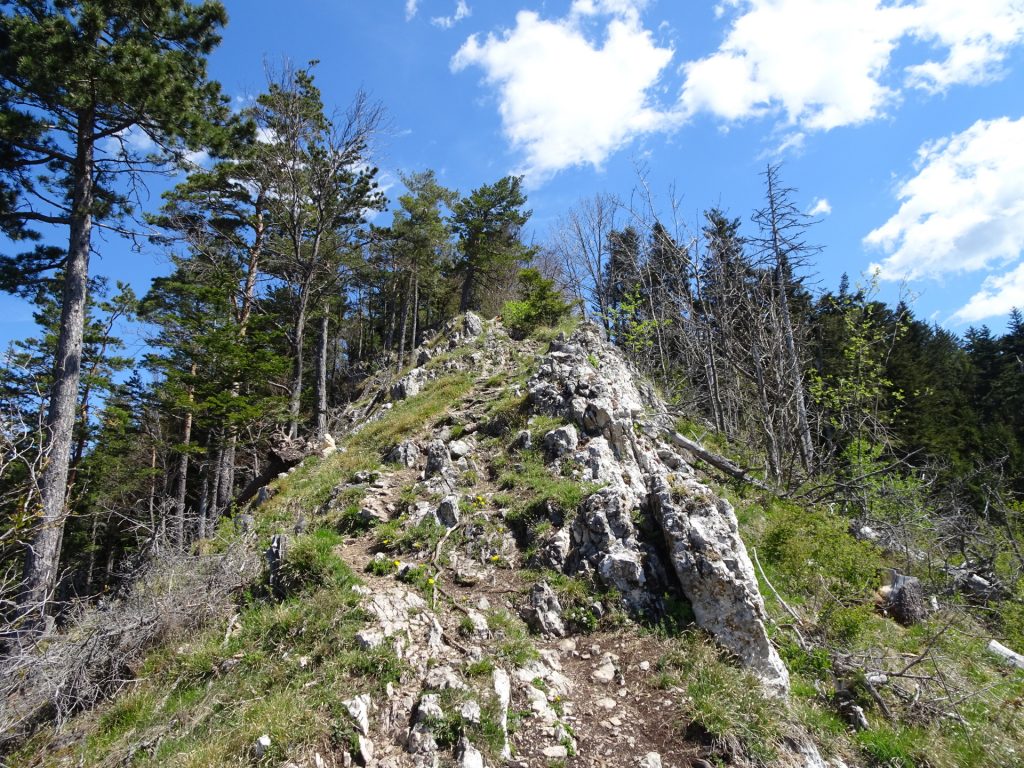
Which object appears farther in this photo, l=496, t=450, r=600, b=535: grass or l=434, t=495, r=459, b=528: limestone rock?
l=434, t=495, r=459, b=528: limestone rock

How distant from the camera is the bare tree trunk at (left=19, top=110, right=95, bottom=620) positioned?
880cm

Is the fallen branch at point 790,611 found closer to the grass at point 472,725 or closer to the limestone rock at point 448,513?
the grass at point 472,725

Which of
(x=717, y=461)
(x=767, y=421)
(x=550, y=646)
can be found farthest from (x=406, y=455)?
(x=767, y=421)

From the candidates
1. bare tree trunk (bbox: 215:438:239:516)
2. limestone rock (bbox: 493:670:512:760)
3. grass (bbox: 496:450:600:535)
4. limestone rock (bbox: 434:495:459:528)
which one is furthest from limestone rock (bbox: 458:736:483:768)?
bare tree trunk (bbox: 215:438:239:516)

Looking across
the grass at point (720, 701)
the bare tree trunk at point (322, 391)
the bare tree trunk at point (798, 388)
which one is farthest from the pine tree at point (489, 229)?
the grass at point (720, 701)

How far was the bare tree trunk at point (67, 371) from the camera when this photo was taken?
28.9 ft

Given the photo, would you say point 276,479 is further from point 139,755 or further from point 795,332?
point 795,332

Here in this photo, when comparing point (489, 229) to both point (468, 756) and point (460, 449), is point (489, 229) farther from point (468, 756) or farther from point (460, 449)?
point (468, 756)

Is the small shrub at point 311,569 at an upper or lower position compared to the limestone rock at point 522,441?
lower

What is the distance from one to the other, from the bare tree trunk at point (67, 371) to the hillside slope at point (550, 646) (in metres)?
3.93

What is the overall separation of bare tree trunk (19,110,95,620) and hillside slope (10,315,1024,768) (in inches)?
155

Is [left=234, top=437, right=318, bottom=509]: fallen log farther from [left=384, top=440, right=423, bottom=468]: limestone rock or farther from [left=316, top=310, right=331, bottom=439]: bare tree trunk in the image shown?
[left=384, top=440, right=423, bottom=468]: limestone rock

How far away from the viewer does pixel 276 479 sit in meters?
11.5

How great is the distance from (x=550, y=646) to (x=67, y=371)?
35.0 feet
